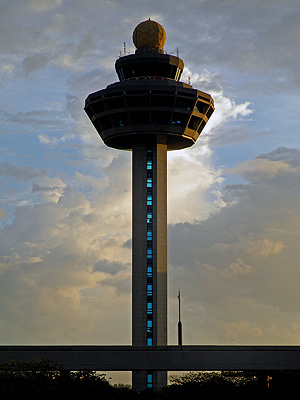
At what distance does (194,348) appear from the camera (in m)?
91.8

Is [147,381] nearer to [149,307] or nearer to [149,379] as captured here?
[149,379]

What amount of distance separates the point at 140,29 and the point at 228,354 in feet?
228

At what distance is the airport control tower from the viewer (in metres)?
114

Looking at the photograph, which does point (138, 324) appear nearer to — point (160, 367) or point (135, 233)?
point (135, 233)

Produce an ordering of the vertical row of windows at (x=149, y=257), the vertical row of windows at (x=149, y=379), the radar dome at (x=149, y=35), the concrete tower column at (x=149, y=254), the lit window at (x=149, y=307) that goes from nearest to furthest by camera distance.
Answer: the vertical row of windows at (x=149, y=379) → the concrete tower column at (x=149, y=254) → the vertical row of windows at (x=149, y=257) → the lit window at (x=149, y=307) → the radar dome at (x=149, y=35)

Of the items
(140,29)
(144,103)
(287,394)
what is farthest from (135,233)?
(287,394)

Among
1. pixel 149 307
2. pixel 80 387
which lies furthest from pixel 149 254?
pixel 80 387

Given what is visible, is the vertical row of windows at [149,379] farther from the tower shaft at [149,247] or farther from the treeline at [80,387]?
the treeline at [80,387]

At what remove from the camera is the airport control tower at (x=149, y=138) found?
114062 mm

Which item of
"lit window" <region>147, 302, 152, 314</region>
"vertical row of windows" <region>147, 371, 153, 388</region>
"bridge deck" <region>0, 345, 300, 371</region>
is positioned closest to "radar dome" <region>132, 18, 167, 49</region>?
"lit window" <region>147, 302, 152, 314</region>

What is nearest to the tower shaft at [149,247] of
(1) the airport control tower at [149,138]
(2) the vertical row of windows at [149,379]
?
(1) the airport control tower at [149,138]

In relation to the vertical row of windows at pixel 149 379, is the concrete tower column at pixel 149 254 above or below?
above

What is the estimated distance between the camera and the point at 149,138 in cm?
12138

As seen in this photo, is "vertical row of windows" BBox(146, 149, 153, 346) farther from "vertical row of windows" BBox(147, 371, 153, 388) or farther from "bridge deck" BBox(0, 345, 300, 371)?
"bridge deck" BBox(0, 345, 300, 371)
